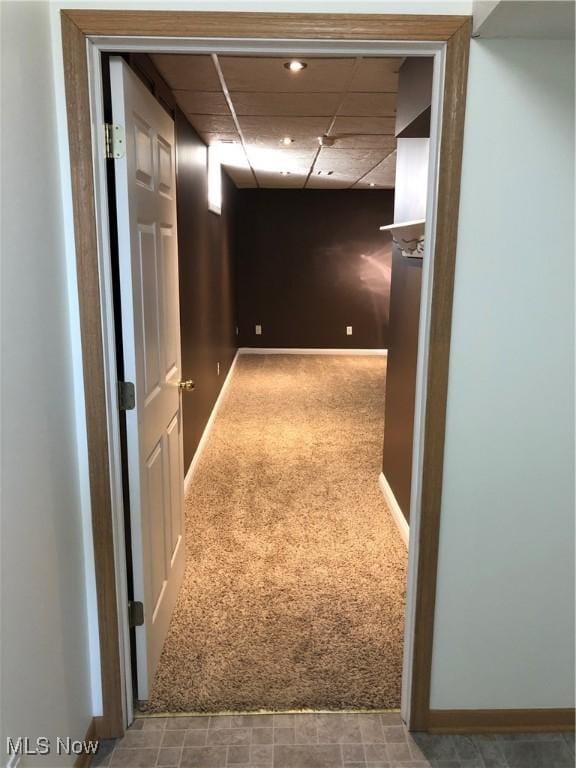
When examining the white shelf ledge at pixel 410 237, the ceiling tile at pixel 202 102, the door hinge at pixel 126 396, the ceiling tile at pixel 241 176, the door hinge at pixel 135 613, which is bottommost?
the door hinge at pixel 135 613

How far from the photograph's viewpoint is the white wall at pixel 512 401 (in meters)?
1.48

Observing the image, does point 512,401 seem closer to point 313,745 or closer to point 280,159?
point 313,745

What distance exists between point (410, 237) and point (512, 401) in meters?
1.27

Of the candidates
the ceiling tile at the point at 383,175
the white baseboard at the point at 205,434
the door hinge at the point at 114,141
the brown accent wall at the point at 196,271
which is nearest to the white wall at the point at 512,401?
the door hinge at the point at 114,141

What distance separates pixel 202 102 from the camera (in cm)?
317

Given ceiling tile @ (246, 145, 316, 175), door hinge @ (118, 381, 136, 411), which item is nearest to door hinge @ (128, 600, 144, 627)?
door hinge @ (118, 381, 136, 411)

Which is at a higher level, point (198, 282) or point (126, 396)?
point (198, 282)

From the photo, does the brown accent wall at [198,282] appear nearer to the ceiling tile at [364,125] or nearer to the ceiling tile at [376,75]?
the ceiling tile at [364,125]

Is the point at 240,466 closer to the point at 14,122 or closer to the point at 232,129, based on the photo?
the point at 232,129

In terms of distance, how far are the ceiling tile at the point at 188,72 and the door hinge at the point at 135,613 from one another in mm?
2080

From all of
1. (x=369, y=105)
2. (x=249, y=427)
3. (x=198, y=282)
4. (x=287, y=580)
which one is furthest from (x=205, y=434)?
(x=369, y=105)

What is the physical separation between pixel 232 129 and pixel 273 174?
2.35 m

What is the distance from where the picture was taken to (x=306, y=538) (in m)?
3.04

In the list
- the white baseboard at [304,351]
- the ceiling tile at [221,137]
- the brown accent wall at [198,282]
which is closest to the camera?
the brown accent wall at [198,282]
